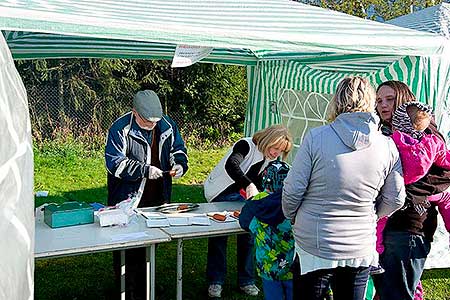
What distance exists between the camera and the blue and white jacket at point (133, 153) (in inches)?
171

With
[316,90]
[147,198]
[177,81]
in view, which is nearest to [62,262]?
[147,198]

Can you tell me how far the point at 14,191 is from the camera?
2.06m

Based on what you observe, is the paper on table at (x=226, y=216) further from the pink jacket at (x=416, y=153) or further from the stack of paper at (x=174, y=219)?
the pink jacket at (x=416, y=153)

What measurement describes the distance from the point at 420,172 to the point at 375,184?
1.42 ft

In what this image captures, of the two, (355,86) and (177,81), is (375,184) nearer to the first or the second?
(355,86)

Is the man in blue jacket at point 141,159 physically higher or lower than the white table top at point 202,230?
higher

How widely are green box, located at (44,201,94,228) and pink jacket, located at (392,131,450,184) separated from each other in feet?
6.57

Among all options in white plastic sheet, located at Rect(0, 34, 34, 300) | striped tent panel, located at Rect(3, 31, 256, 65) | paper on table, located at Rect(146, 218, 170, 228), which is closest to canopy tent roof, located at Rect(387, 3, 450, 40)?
striped tent panel, located at Rect(3, 31, 256, 65)

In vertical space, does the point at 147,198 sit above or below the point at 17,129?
below

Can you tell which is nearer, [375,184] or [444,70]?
[375,184]

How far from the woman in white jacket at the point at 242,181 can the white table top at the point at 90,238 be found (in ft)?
2.45

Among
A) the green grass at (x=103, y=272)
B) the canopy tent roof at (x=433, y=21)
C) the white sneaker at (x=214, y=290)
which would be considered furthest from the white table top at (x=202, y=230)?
the canopy tent roof at (x=433, y=21)

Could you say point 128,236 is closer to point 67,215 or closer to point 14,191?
point 67,215

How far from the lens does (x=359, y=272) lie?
122 inches
